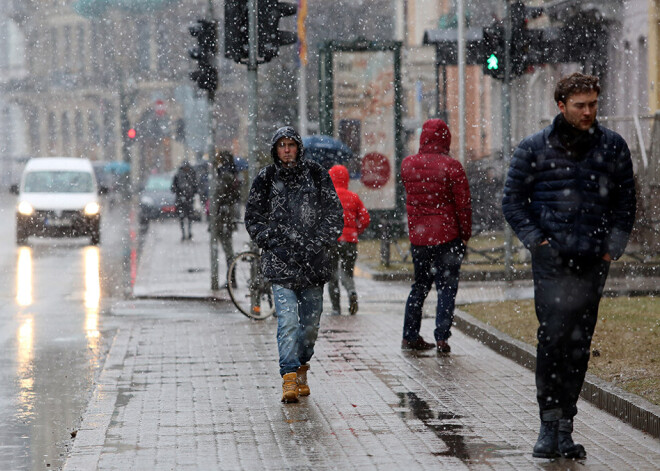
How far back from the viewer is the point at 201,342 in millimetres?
11547

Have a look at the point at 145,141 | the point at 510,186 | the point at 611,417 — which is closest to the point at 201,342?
the point at 611,417

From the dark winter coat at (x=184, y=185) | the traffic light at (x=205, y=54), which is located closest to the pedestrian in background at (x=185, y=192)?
the dark winter coat at (x=184, y=185)

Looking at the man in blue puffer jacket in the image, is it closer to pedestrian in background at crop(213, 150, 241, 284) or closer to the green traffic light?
the green traffic light

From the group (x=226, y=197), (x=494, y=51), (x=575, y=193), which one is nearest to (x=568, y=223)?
(x=575, y=193)

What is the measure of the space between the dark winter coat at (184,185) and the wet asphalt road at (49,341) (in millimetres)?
4815

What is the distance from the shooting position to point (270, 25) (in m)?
14.0

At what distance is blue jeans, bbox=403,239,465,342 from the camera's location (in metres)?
10.3

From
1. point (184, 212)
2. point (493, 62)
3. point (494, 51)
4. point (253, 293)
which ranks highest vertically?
point (494, 51)

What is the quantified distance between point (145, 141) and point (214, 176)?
2641 inches

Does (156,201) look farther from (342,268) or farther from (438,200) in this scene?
(438,200)

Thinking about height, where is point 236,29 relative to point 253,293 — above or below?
above

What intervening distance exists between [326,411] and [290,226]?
123 cm

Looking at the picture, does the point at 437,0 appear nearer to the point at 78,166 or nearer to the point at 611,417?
the point at 78,166

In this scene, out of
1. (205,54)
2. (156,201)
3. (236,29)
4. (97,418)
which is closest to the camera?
(97,418)
